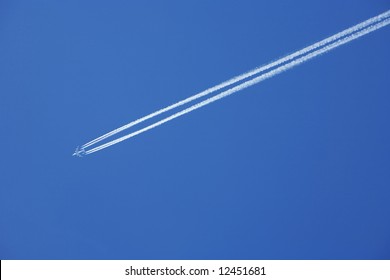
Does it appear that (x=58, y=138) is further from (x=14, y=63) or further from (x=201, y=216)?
(x=201, y=216)

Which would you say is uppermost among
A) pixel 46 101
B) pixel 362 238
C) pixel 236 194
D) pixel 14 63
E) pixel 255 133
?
pixel 14 63

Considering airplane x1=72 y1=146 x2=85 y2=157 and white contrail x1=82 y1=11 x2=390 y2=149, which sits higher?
white contrail x1=82 y1=11 x2=390 y2=149

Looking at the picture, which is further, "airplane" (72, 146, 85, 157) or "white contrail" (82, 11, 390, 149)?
"airplane" (72, 146, 85, 157)

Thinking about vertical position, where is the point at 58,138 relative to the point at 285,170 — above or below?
above

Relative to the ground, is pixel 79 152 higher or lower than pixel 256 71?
lower

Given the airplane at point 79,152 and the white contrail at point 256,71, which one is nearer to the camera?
the white contrail at point 256,71

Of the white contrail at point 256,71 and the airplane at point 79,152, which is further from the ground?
the white contrail at point 256,71

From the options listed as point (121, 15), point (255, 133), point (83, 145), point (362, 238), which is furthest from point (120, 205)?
point (362, 238)

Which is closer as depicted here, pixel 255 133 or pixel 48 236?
pixel 255 133

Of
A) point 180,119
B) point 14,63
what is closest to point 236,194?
point 180,119
